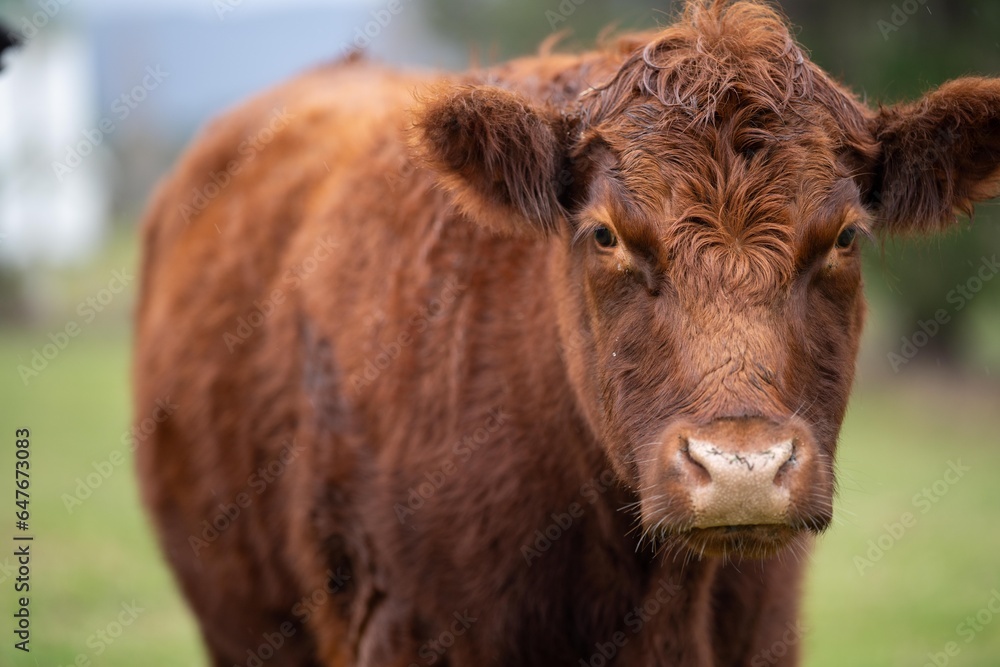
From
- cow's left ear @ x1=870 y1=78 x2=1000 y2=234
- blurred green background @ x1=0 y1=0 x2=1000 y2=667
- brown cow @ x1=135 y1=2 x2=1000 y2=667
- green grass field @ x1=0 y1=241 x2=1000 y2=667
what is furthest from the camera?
blurred green background @ x1=0 y1=0 x2=1000 y2=667

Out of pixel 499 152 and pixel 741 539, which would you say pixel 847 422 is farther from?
pixel 741 539

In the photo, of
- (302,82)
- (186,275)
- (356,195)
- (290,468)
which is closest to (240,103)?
(302,82)

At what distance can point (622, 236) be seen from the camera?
333cm

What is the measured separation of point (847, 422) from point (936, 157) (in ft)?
39.1

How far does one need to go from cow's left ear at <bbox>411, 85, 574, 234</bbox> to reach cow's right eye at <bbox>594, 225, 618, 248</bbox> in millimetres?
280

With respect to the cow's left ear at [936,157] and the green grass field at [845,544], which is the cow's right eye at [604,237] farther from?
the green grass field at [845,544]

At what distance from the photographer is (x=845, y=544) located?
1086cm

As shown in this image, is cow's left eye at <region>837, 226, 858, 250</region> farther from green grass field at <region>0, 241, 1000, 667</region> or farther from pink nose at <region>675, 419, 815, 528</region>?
green grass field at <region>0, 241, 1000, 667</region>

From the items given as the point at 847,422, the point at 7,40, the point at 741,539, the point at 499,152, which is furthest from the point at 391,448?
the point at 847,422

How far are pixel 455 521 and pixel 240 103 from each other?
4.10m

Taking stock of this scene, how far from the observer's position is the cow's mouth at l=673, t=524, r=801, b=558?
9.36ft

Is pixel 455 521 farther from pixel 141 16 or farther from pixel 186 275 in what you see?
pixel 141 16

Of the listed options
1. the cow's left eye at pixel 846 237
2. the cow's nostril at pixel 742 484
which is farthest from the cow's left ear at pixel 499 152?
the cow's nostril at pixel 742 484

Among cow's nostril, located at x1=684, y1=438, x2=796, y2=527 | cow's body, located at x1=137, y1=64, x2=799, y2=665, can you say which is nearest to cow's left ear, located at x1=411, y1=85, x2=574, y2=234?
cow's body, located at x1=137, y1=64, x2=799, y2=665
